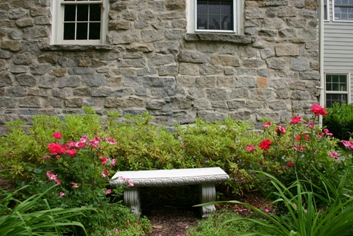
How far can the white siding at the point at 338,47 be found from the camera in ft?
36.8

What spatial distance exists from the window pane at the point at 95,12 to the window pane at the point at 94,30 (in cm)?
11

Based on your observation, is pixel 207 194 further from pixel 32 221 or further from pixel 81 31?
pixel 81 31

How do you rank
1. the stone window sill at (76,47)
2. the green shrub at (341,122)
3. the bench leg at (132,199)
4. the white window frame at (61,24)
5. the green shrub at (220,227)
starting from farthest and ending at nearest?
the green shrub at (341,122) < the white window frame at (61,24) < the stone window sill at (76,47) < the bench leg at (132,199) < the green shrub at (220,227)

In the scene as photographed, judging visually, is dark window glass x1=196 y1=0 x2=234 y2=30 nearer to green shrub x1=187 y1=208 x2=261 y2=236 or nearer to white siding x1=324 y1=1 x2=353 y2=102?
green shrub x1=187 y1=208 x2=261 y2=236

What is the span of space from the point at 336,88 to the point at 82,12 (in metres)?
9.69

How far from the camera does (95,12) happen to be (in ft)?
18.2

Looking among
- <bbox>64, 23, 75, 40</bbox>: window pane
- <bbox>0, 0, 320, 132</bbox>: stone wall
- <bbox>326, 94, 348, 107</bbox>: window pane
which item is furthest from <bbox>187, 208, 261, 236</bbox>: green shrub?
<bbox>326, 94, 348, 107</bbox>: window pane

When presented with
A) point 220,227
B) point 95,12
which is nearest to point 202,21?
point 95,12

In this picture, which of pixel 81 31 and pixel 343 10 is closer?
pixel 81 31

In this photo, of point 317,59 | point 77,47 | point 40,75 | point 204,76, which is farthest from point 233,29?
point 40,75

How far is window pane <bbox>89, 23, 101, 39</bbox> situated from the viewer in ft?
18.2

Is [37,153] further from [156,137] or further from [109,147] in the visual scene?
[156,137]

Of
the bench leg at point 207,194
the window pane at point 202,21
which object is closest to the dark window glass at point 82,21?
the window pane at point 202,21

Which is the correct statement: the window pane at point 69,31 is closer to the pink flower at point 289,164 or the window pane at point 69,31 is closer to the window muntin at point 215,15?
the window muntin at point 215,15
